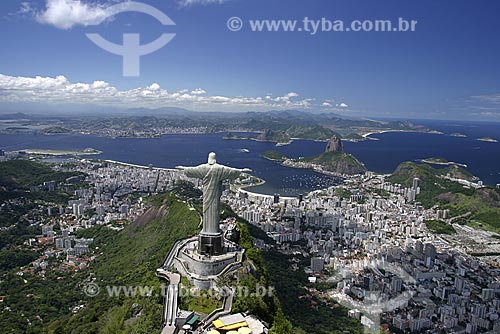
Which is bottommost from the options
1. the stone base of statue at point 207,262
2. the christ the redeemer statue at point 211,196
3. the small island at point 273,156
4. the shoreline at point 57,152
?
the shoreline at point 57,152

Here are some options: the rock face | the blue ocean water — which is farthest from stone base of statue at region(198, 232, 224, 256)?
the rock face

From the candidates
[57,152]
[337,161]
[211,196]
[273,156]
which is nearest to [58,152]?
[57,152]

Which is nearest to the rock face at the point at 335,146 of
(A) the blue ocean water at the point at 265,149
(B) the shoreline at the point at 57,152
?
(A) the blue ocean water at the point at 265,149

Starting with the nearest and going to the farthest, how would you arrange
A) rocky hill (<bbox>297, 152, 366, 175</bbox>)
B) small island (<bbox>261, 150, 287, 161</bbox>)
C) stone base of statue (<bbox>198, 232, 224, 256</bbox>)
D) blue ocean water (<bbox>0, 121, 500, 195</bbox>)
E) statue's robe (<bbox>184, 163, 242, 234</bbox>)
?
stone base of statue (<bbox>198, 232, 224, 256</bbox>) < statue's robe (<bbox>184, 163, 242, 234</bbox>) < blue ocean water (<bbox>0, 121, 500, 195</bbox>) < rocky hill (<bbox>297, 152, 366, 175</bbox>) < small island (<bbox>261, 150, 287, 161</bbox>)

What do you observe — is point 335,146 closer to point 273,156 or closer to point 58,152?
point 273,156

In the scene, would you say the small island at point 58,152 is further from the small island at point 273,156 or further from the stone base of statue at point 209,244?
the stone base of statue at point 209,244

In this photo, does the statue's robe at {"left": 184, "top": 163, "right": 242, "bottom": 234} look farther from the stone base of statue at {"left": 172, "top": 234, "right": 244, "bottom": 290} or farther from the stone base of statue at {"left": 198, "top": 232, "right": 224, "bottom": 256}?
the stone base of statue at {"left": 172, "top": 234, "right": 244, "bottom": 290}

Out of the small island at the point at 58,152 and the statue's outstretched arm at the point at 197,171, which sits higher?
the statue's outstretched arm at the point at 197,171
